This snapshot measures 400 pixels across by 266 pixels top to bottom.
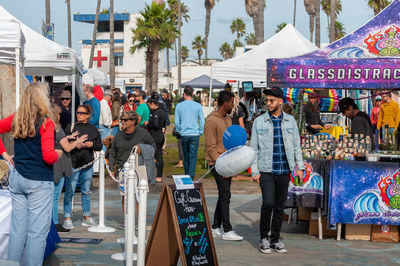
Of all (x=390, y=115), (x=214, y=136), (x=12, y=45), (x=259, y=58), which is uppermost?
(x=259, y=58)

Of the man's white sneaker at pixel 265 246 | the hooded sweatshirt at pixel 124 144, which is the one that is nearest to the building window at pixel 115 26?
the hooded sweatshirt at pixel 124 144

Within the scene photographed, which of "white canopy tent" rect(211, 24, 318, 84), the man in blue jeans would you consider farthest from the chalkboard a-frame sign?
"white canopy tent" rect(211, 24, 318, 84)

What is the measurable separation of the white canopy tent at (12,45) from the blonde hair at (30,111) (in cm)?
284

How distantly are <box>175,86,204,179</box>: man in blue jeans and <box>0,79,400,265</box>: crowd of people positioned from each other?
20 mm

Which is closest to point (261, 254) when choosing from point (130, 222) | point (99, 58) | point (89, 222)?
point (130, 222)

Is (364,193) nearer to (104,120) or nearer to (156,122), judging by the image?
(156,122)

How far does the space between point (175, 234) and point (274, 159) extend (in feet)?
6.32

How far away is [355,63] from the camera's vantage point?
30.1 feet

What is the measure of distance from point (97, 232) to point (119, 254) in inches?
58.7

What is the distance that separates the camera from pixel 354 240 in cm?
896

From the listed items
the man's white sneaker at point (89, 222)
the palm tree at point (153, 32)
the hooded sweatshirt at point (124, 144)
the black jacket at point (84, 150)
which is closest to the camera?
the hooded sweatshirt at point (124, 144)

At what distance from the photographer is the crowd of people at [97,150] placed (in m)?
5.85

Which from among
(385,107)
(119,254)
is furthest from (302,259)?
(385,107)

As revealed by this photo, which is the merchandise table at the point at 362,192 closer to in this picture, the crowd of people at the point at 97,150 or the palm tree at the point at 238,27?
the crowd of people at the point at 97,150
